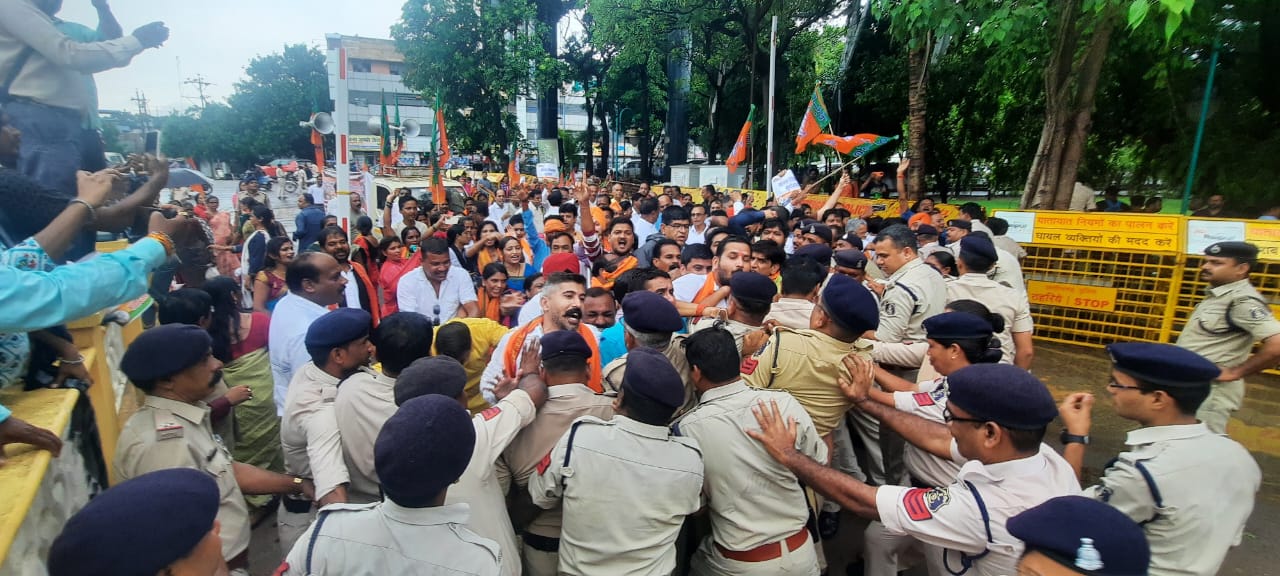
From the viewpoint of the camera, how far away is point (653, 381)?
2227 millimetres

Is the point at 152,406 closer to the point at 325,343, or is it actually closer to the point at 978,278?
the point at 325,343

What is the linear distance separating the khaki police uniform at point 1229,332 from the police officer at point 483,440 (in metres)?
4.24

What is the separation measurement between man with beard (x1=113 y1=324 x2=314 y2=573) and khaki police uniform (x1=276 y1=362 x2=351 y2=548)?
0.69 feet

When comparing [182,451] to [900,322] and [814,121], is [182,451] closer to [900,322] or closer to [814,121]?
[900,322]

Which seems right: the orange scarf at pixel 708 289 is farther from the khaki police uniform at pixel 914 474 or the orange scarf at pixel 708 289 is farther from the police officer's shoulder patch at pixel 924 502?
the police officer's shoulder patch at pixel 924 502

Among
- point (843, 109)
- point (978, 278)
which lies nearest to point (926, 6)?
point (978, 278)

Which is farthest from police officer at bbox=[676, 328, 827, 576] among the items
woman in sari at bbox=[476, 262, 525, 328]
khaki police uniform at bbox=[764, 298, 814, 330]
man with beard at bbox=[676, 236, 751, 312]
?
woman in sari at bbox=[476, 262, 525, 328]

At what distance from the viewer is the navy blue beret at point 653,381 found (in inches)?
87.6

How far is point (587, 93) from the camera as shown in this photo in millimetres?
32000

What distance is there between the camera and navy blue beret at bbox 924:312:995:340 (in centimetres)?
300

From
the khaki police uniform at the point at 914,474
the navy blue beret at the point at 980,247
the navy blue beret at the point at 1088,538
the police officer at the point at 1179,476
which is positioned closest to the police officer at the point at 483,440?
the navy blue beret at the point at 1088,538

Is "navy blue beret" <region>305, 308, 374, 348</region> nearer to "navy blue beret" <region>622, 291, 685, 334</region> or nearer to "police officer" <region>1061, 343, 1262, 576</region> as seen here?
"navy blue beret" <region>622, 291, 685, 334</region>

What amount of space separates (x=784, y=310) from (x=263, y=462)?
134 inches

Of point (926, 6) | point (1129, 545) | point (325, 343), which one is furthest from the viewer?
point (926, 6)
